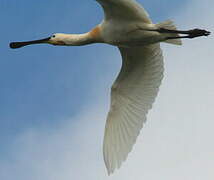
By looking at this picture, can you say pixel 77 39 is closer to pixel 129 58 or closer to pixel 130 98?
pixel 129 58

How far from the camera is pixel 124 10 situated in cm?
1334

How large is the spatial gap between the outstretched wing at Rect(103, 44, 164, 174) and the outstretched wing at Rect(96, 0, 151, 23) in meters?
1.22

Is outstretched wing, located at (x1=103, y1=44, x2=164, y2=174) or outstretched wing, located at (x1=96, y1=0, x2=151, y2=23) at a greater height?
outstretched wing, located at (x1=96, y1=0, x2=151, y2=23)

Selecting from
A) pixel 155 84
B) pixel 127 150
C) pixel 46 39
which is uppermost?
pixel 46 39

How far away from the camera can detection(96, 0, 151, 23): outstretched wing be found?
13156 millimetres

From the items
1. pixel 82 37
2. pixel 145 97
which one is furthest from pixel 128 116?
pixel 82 37

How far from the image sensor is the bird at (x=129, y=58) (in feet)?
44.3

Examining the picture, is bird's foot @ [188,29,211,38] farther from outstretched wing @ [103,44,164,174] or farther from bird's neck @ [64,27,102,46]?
bird's neck @ [64,27,102,46]

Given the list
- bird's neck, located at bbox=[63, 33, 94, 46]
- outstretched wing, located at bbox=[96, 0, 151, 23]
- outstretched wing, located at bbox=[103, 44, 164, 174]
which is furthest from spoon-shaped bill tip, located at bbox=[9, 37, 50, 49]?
outstretched wing, located at bbox=[96, 0, 151, 23]

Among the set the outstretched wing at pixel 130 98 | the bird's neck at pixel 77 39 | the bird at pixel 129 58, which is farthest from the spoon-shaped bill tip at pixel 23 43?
the outstretched wing at pixel 130 98

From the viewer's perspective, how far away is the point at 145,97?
1494cm

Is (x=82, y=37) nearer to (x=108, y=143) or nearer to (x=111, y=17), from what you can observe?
(x=111, y=17)

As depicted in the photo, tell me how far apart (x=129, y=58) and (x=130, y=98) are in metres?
0.78

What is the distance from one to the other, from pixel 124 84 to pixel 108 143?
1.23m
